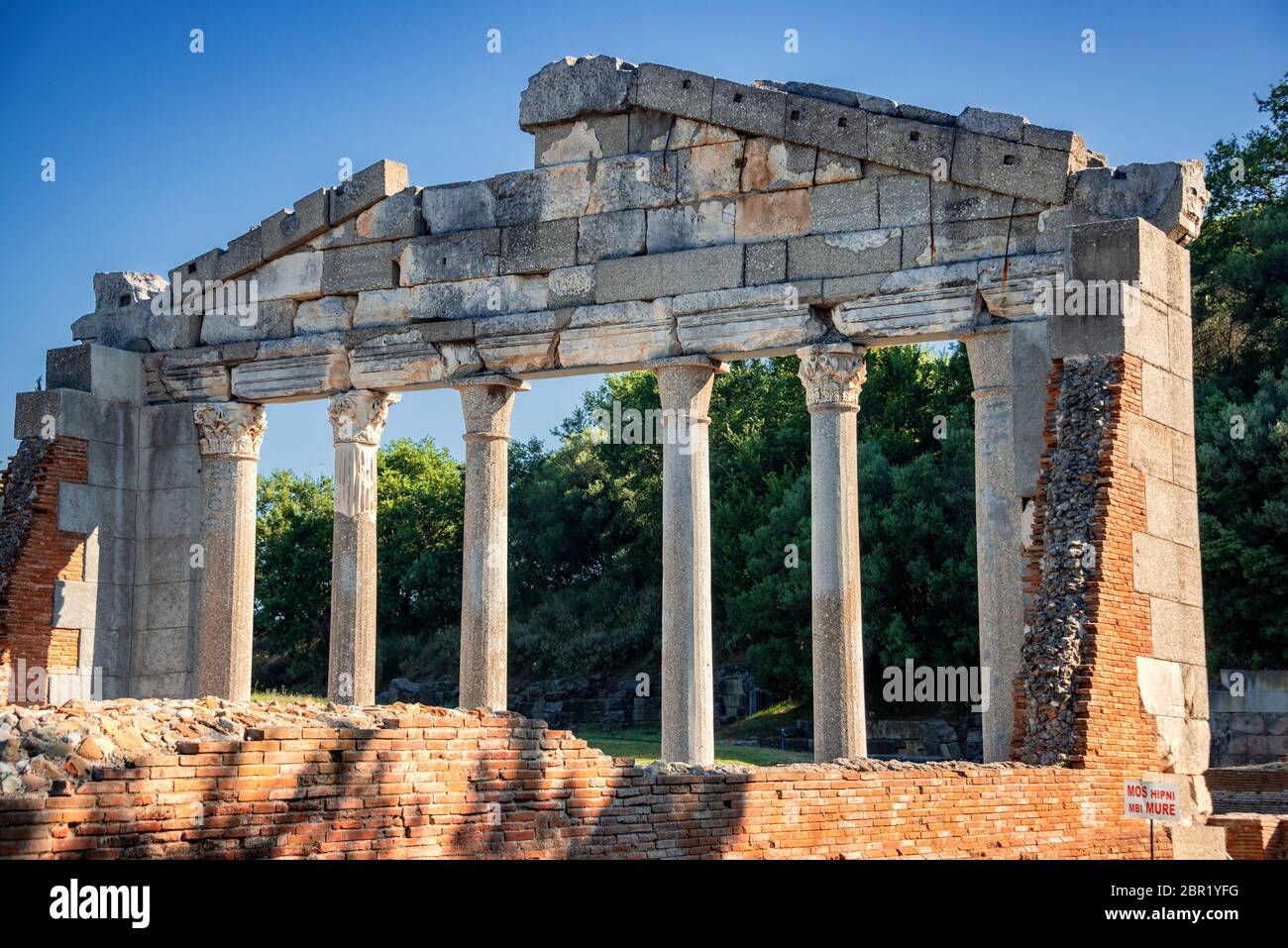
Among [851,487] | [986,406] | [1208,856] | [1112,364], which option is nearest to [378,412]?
[851,487]

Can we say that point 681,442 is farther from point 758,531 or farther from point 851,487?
point 758,531

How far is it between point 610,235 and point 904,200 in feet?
13.6

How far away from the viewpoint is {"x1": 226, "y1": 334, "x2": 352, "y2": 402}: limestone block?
25.9 m

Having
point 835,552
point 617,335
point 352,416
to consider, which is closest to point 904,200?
point 617,335

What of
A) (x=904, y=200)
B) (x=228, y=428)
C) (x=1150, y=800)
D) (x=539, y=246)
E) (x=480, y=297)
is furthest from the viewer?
(x=228, y=428)

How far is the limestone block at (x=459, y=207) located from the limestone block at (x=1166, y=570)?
10.8 meters

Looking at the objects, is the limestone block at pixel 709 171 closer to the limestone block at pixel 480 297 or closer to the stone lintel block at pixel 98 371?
the limestone block at pixel 480 297

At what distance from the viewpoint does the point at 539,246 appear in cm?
2480

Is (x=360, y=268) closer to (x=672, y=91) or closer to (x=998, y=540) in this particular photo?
(x=672, y=91)

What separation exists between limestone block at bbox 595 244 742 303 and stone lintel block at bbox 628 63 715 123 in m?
1.84

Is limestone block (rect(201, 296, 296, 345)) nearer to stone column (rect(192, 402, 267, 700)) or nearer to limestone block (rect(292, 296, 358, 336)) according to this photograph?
limestone block (rect(292, 296, 358, 336))

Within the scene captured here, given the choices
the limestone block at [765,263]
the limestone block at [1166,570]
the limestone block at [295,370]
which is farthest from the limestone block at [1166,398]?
the limestone block at [295,370]
